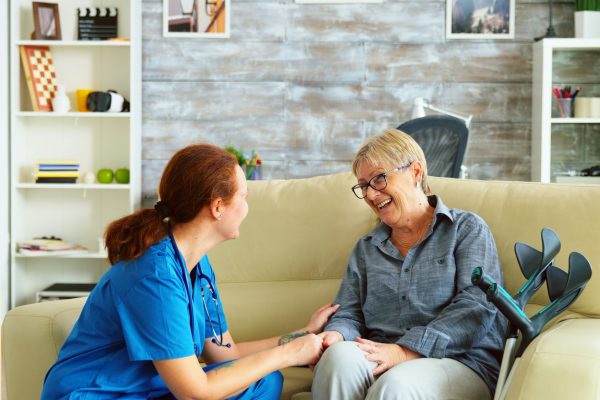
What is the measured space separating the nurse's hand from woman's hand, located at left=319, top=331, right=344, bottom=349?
1.1 inches

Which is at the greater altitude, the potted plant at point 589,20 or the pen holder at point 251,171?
the potted plant at point 589,20

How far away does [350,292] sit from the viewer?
234 centimetres

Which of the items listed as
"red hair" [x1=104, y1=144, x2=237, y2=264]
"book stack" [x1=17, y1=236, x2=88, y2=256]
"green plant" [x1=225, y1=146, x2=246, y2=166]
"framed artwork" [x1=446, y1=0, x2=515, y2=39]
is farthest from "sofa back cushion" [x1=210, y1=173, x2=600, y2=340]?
"framed artwork" [x1=446, y1=0, x2=515, y2=39]

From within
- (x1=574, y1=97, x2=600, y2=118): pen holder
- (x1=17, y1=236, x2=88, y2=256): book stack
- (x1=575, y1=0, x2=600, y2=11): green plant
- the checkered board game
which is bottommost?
(x1=17, y1=236, x2=88, y2=256): book stack

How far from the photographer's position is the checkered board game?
4773 mm

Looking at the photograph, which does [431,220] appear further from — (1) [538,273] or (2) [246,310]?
(2) [246,310]

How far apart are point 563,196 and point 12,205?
3463mm

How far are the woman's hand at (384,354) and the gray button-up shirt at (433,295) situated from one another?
0.09 ft

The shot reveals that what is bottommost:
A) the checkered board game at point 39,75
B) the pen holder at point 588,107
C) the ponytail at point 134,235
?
the ponytail at point 134,235

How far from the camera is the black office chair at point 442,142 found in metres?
3.82

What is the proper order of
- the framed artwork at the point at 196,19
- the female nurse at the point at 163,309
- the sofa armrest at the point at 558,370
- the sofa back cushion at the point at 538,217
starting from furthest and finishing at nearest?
the framed artwork at the point at 196,19 → the sofa back cushion at the point at 538,217 → the female nurse at the point at 163,309 → the sofa armrest at the point at 558,370

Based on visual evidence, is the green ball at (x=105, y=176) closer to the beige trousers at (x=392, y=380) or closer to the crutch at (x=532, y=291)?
the beige trousers at (x=392, y=380)

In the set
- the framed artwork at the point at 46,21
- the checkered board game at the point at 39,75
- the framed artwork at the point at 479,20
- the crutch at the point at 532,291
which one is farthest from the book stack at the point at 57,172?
the crutch at the point at 532,291

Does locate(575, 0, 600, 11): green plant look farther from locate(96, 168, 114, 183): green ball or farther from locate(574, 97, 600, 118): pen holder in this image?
locate(96, 168, 114, 183): green ball
